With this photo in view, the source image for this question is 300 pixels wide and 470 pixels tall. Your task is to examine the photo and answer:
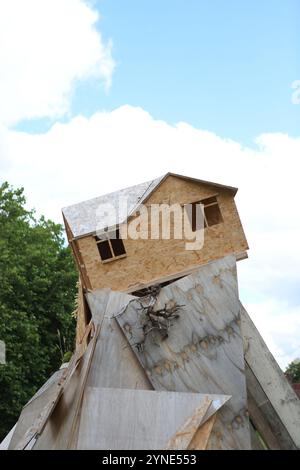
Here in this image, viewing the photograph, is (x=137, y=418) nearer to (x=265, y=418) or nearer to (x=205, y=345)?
(x=205, y=345)

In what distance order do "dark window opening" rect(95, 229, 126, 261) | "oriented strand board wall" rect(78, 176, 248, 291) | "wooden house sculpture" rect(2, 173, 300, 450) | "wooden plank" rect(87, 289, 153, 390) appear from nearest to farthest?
"wooden house sculpture" rect(2, 173, 300, 450), "wooden plank" rect(87, 289, 153, 390), "oriented strand board wall" rect(78, 176, 248, 291), "dark window opening" rect(95, 229, 126, 261)

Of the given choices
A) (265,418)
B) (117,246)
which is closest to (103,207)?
(117,246)

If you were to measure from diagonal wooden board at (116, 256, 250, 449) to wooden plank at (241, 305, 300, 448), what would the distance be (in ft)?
5.44

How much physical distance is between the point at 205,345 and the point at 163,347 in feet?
2.81

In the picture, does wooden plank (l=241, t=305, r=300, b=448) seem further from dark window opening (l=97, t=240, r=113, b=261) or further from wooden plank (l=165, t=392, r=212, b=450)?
dark window opening (l=97, t=240, r=113, b=261)

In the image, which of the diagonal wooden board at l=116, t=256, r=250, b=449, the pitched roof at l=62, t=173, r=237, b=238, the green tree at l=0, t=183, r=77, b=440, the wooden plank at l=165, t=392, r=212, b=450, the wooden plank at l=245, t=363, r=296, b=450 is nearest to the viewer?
the wooden plank at l=165, t=392, r=212, b=450

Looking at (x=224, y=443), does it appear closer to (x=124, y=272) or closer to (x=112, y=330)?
(x=112, y=330)

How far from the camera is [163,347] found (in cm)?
1296

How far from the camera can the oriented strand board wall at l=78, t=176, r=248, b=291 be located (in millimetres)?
16562

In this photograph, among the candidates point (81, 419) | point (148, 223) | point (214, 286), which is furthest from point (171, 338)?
point (148, 223)

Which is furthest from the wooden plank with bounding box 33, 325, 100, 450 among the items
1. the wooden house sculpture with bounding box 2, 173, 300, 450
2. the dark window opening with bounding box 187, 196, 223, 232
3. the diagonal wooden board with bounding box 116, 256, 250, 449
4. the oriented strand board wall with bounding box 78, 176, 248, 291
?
the dark window opening with bounding box 187, 196, 223, 232
